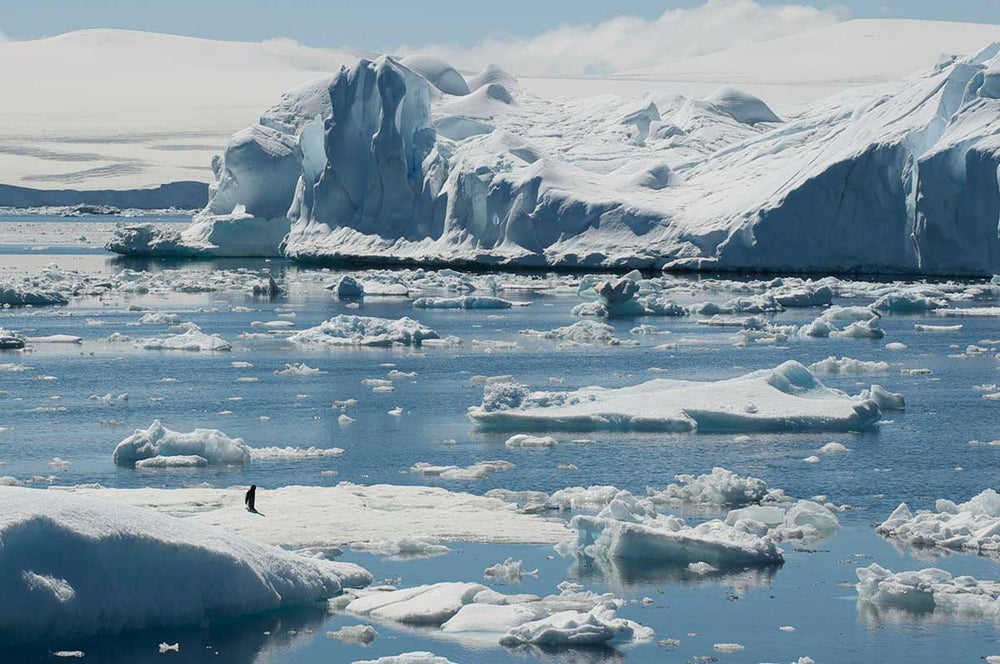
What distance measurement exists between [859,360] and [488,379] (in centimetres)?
633

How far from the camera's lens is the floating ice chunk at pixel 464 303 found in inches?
1305

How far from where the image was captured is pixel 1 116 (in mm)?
113625

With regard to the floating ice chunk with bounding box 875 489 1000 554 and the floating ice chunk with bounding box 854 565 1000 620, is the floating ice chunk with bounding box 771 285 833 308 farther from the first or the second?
the floating ice chunk with bounding box 854 565 1000 620

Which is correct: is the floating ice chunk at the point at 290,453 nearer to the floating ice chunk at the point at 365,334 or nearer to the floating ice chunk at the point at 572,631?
the floating ice chunk at the point at 572,631

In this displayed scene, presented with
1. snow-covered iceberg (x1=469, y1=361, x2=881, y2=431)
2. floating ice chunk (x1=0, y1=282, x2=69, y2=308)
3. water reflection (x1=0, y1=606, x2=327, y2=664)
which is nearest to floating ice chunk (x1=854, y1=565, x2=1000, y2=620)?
water reflection (x1=0, y1=606, x2=327, y2=664)

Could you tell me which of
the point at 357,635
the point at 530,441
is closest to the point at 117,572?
the point at 357,635

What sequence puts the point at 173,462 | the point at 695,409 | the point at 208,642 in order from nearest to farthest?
the point at 208,642, the point at 173,462, the point at 695,409

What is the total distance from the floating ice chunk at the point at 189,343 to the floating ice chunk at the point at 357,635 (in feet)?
54.5

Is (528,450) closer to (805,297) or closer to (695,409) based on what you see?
(695,409)

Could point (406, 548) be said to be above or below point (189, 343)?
above

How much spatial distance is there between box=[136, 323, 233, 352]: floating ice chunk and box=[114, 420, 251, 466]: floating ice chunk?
33.7 ft

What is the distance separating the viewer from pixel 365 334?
26.6m

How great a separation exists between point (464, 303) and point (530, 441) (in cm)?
1756

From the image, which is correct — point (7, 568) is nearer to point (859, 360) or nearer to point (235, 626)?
point (235, 626)
